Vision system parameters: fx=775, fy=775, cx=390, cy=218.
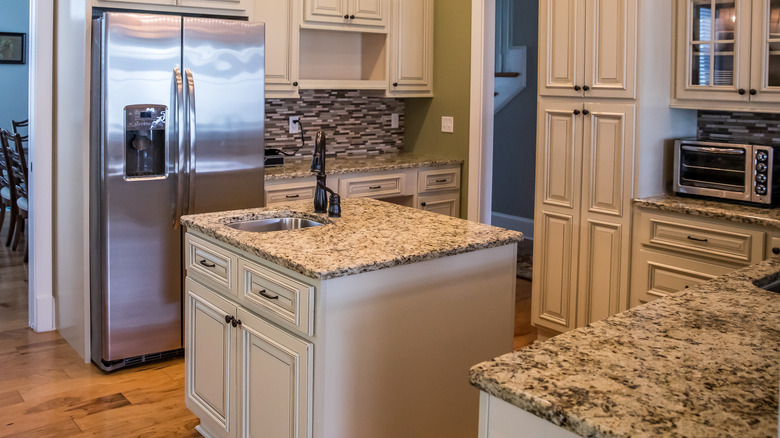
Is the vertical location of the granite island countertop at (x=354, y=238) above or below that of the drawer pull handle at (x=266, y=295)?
above

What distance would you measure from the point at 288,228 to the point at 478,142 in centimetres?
220

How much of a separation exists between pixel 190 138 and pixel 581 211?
192 cm

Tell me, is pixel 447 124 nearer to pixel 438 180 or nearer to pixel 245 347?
pixel 438 180

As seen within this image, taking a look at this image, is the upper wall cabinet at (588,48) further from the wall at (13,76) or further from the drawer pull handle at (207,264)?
the wall at (13,76)

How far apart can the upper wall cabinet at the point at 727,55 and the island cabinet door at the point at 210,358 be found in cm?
226

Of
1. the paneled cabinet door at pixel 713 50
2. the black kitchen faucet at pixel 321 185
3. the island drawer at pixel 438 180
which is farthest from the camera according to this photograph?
the island drawer at pixel 438 180

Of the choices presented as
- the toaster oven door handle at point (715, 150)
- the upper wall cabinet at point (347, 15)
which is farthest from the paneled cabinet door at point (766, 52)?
the upper wall cabinet at point (347, 15)

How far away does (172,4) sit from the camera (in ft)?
12.7

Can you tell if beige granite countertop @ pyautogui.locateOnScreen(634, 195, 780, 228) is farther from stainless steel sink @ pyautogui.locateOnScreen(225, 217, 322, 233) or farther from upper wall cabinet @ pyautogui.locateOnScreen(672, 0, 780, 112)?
stainless steel sink @ pyautogui.locateOnScreen(225, 217, 322, 233)

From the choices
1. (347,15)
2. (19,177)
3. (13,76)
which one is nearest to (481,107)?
(347,15)

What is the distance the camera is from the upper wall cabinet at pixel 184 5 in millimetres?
3721

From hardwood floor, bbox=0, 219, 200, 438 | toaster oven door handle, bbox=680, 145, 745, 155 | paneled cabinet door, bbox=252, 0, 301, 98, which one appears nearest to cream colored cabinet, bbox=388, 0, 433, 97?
paneled cabinet door, bbox=252, 0, 301, 98

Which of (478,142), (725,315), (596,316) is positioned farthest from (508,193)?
(725,315)

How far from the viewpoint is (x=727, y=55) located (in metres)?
3.31
